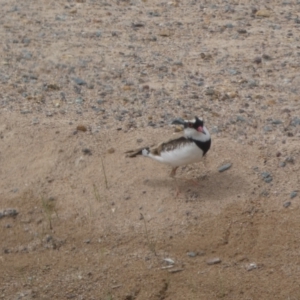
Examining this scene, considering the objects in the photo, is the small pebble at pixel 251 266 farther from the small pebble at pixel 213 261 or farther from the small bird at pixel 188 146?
the small bird at pixel 188 146

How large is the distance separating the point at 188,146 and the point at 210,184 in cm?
58

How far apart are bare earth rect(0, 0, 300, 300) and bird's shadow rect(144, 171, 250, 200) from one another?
12 mm

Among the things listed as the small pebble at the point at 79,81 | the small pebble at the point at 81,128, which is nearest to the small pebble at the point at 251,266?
the small pebble at the point at 81,128

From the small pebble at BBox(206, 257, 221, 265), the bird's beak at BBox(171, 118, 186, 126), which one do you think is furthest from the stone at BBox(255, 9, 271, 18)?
the small pebble at BBox(206, 257, 221, 265)

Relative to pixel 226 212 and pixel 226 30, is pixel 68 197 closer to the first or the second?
pixel 226 212

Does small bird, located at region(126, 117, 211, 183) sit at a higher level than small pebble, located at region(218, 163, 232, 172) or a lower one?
higher

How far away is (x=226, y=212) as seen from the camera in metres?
8.22

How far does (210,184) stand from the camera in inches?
335

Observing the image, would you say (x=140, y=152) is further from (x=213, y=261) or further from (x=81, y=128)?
(x=213, y=261)

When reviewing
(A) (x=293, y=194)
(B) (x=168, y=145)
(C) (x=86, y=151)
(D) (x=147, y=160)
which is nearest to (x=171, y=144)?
(B) (x=168, y=145)

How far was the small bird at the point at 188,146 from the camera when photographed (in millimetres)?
8125

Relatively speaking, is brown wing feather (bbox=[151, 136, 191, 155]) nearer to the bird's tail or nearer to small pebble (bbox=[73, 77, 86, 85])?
the bird's tail

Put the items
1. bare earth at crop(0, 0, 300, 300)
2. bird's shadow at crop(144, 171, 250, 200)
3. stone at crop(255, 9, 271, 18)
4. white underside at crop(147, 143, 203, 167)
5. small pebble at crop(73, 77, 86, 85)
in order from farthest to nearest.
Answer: stone at crop(255, 9, 271, 18) → small pebble at crop(73, 77, 86, 85) → bird's shadow at crop(144, 171, 250, 200) → white underside at crop(147, 143, 203, 167) → bare earth at crop(0, 0, 300, 300)

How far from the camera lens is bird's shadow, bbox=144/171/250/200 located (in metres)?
8.41
